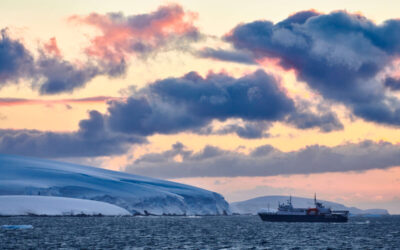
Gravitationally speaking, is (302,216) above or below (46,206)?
below

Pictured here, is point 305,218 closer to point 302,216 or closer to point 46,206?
point 302,216

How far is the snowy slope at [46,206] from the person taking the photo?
157m

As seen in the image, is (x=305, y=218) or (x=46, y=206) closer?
(x=305, y=218)

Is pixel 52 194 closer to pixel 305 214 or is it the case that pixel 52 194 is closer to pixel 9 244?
pixel 305 214

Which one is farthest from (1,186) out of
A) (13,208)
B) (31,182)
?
(13,208)

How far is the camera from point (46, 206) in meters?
163

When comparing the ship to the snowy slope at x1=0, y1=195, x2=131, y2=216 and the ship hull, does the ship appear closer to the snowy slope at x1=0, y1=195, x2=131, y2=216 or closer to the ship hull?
the ship hull

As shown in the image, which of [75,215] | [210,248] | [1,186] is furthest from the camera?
[1,186]

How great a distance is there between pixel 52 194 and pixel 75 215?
91.7 feet

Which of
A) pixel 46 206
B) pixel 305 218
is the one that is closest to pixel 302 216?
pixel 305 218

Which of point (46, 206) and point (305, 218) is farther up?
point (46, 206)

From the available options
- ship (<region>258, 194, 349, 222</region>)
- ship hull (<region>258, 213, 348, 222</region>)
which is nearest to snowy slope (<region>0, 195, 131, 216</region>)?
ship hull (<region>258, 213, 348, 222</region>)

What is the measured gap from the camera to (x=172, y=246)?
63969 mm

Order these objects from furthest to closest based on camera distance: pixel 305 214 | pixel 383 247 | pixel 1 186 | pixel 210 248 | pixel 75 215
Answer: pixel 1 186 < pixel 75 215 < pixel 305 214 < pixel 383 247 < pixel 210 248
